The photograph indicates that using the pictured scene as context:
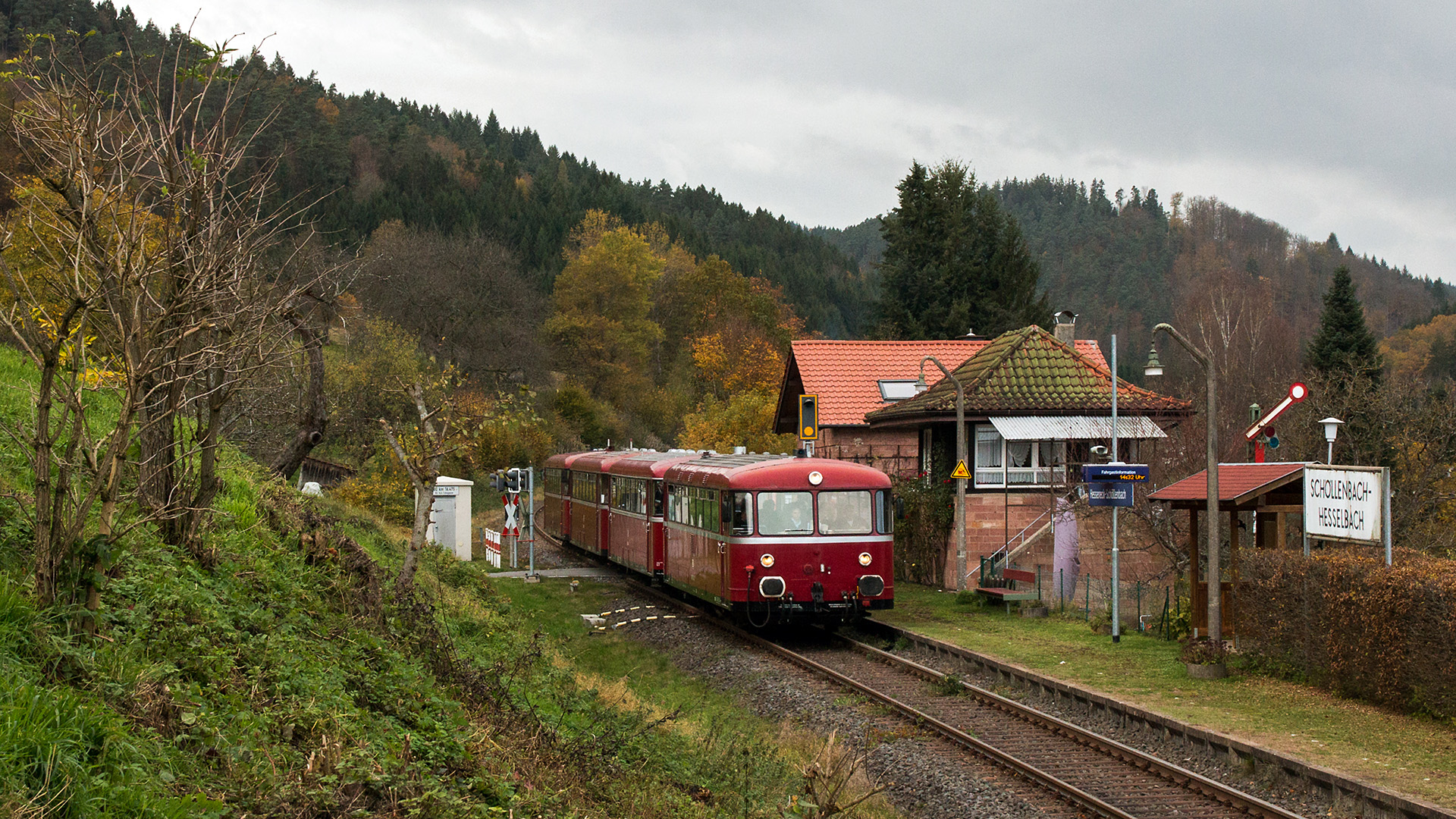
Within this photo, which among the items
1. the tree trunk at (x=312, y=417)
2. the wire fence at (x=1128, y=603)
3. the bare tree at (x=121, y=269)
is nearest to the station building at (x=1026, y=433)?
the wire fence at (x=1128, y=603)

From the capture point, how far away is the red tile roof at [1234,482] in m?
15.3

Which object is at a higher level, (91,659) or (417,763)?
(91,659)

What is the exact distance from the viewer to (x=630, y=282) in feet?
242

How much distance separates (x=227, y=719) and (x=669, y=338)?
240 feet

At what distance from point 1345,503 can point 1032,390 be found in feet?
46.3

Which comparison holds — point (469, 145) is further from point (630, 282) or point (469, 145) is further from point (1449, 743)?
point (1449, 743)

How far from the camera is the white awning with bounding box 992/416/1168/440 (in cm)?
2592

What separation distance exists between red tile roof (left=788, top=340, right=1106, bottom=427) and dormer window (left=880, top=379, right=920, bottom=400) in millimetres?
181

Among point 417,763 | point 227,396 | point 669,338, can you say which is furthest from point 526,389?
point 669,338

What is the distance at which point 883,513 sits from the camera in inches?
730

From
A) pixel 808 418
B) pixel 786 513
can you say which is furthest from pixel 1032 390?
pixel 786 513

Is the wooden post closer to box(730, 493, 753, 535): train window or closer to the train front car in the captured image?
the train front car

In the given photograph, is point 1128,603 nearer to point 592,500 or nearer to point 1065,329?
point 592,500

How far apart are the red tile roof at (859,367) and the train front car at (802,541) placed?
1363cm
